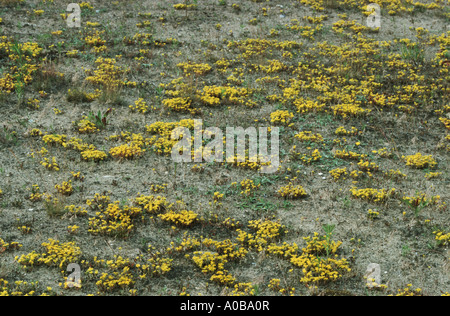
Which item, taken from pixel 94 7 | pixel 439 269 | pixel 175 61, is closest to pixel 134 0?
pixel 94 7

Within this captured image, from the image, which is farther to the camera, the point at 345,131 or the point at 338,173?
the point at 345,131

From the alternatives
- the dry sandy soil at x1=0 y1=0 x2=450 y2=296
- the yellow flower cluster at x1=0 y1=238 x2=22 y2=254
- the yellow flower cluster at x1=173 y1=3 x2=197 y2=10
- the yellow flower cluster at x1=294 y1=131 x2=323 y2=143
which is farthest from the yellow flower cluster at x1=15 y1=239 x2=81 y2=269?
the yellow flower cluster at x1=173 y1=3 x2=197 y2=10

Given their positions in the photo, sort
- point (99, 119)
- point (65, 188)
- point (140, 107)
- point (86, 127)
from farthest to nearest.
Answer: point (140, 107) → point (99, 119) → point (86, 127) → point (65, 188)

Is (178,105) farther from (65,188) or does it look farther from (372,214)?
(372,214)

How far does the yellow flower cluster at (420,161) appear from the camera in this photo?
400 inches

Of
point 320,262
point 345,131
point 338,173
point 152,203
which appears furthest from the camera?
point 345,131

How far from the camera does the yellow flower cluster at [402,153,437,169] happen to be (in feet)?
33.3

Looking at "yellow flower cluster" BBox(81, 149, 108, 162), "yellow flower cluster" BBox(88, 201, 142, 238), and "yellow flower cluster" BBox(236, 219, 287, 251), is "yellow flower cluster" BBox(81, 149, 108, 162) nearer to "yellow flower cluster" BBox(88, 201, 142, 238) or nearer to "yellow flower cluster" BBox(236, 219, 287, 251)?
"yellow flower cluster" BBox(88, 201, 142, 238)

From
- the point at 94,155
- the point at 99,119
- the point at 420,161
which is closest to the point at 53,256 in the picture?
the point at 94,155

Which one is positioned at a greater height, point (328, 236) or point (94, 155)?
point (94, 155)

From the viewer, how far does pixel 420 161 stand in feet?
33.5

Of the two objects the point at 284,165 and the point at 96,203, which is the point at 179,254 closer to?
the point at 96,203
